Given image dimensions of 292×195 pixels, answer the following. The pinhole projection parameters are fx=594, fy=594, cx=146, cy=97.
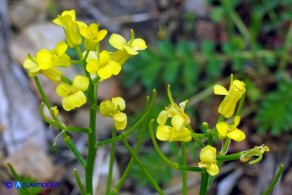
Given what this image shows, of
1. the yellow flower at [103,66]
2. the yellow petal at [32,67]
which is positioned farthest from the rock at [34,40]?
the yellow flower at [103,66]

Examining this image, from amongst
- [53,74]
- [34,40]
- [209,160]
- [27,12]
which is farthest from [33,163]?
[209,160]

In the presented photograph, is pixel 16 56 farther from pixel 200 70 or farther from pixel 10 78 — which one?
pixel 200 70

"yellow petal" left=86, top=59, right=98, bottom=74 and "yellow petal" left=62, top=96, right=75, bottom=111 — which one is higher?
"yellow petal" left=86, top=59, right=98, bottom=74

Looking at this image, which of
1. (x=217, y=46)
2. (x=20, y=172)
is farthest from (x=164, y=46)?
(x=20, y=172)

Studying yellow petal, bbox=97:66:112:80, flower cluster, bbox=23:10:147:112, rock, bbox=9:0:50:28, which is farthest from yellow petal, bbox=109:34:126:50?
rock, bbox=9:0:50:28

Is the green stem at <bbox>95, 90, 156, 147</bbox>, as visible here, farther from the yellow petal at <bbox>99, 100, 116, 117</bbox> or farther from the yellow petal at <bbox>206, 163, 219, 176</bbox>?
the yellow petal at <bbox>206, 163, 219, 176</bbox>

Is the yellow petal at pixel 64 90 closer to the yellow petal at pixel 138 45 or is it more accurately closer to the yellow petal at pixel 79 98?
the yellow petal at pixel 79 98
